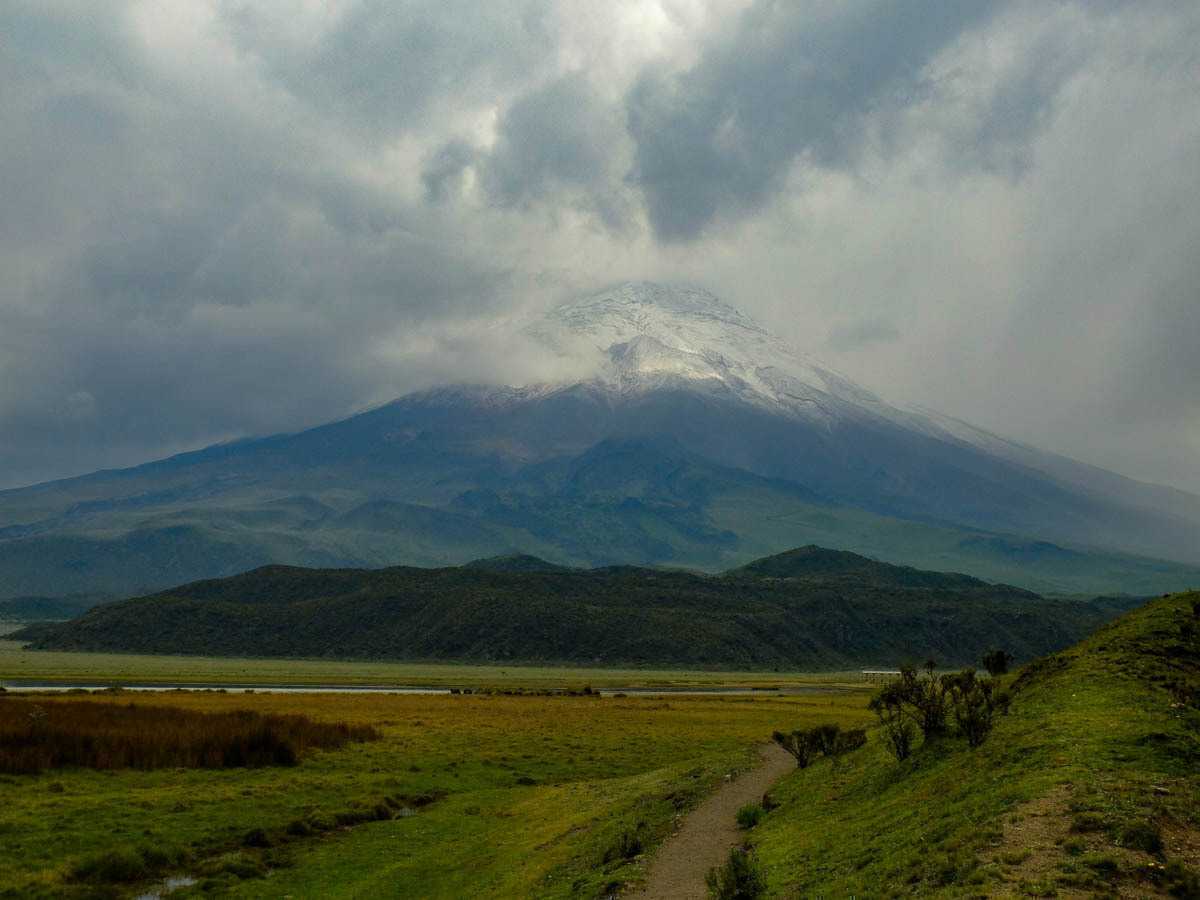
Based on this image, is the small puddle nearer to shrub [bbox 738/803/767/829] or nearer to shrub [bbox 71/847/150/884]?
shrub [bbox 71/847/150/884]

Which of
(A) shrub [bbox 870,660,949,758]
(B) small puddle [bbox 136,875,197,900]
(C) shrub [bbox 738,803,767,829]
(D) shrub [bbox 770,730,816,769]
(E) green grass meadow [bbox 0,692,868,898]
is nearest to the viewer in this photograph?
(B) small puddle [bbox 136,875,197,900]

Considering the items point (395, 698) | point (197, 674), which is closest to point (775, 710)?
→ point (395, 698)

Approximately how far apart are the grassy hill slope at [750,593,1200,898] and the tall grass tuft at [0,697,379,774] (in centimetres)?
2581

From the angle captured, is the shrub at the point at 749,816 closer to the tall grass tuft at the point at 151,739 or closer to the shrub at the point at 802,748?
the shrub at the point at 802,748

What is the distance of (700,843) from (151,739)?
30.5 metres

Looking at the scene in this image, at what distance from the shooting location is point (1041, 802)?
62.8 feet

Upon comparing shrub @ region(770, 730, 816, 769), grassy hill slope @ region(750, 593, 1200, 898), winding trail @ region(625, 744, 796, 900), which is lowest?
winding trail @ region(625, 744, 796, 900)

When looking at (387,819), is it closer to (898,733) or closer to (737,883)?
(898,733)

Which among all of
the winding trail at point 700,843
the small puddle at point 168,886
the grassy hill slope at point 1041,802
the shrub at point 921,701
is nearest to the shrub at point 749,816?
the winding trail at point 700,843

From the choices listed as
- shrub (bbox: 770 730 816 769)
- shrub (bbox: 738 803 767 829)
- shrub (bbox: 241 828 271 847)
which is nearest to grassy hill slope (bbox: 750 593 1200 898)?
shrub (bbox: 738 803 767 829)

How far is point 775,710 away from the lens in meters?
82.7

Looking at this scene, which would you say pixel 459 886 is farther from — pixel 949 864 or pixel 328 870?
pixel 949 864

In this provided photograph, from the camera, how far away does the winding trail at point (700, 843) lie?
69.1ft

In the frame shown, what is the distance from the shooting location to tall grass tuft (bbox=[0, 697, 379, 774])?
40.2 m
